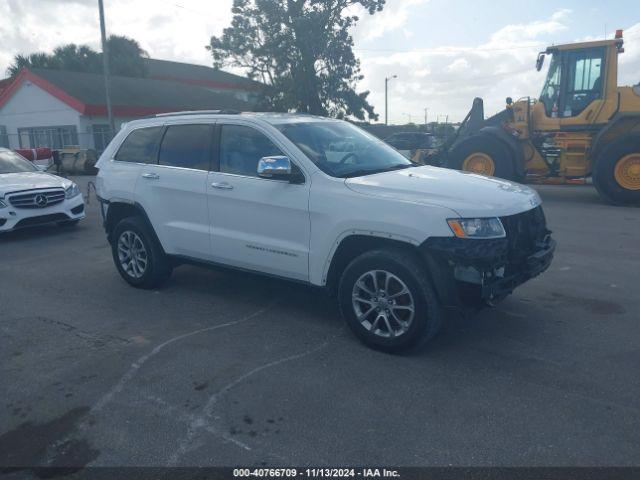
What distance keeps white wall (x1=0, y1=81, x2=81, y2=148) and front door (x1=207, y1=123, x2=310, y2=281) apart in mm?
27822

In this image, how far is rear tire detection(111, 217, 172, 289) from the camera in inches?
243

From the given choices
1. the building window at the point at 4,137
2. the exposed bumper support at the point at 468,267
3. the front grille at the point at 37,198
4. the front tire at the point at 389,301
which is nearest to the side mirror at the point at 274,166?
the front tire at the point at 389,301

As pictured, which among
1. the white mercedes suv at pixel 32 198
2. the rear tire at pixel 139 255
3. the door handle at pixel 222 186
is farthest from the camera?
the white mercedes suv at pixel 32 198

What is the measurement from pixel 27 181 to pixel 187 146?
5364mm

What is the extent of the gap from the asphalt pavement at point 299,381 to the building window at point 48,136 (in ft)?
92.0

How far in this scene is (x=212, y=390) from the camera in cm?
401

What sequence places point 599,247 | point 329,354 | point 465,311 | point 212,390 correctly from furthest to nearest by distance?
point 599,247, point 329,354, point 465,311, point 212,390

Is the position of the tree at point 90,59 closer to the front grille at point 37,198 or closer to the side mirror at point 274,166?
the front grille at point 37,198

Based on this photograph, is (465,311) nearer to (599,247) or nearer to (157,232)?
(157,232)

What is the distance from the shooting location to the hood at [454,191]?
422cm

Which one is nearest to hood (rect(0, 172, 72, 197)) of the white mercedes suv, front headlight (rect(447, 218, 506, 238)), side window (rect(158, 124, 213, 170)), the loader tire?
the white mercedes suv

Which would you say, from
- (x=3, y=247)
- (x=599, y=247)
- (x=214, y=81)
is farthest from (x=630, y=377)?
(x=214, y=81)

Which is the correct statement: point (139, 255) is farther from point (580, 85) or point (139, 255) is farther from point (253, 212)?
point (580, 85)

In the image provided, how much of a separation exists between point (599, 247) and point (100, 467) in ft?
23.4
